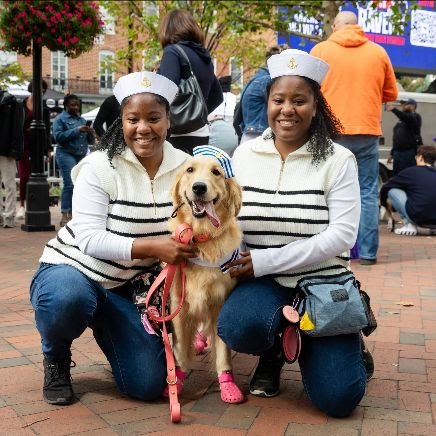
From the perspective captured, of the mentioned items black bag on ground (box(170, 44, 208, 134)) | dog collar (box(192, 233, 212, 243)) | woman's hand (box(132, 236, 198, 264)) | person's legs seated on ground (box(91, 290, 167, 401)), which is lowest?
person's legs seated on ground (box(91, 290, 167, 401))

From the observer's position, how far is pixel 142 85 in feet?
10.8

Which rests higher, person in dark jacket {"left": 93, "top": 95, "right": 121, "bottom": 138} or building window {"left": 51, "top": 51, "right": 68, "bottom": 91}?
building window {"left": 51, "top": 51, "right": 68, "bottom": 91}

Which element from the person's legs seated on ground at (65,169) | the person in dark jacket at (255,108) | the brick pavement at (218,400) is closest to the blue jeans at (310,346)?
the brick pavement at (218,400)

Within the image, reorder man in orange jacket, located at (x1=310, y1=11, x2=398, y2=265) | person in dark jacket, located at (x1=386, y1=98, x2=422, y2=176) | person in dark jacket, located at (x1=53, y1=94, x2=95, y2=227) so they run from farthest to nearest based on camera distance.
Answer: person in dark jacket, located at (x1=386, y1=98, x2=422, y2=176) < person in dark jacket, located at (x1=53, y1=94, x2=95, y2=227) < man in orange jacket, located at (x1=310, y1=11, x2=398, y2=265)

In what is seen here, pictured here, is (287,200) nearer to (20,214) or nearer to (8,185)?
(8,185)

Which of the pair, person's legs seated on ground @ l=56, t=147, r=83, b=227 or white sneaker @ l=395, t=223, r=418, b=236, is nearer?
white sneaker @ l=395, t=223, r=418, b=236

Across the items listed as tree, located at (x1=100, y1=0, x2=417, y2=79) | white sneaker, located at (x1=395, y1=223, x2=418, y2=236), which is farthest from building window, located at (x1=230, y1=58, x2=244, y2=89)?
white sneaker, located at (x1=395, y1=223, x2=418, y2=236)

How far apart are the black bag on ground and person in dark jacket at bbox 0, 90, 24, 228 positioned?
16.8ft

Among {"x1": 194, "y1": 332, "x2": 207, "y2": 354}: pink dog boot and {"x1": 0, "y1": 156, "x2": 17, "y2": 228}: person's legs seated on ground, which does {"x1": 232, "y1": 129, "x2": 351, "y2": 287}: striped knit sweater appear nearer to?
{"x1": 194, "y1": 332, "x2": 207, "y2": 354}: pink dog boot

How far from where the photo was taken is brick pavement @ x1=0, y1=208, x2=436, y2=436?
293 centimetres

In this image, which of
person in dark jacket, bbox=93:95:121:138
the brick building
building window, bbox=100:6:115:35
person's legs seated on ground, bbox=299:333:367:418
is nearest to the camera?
person's legs seated on ground, bbox=299:333:367:418

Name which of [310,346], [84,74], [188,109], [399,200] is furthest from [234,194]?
[84,74]

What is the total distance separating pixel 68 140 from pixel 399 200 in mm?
4934

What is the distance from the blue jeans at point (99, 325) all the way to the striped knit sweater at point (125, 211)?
75mm
